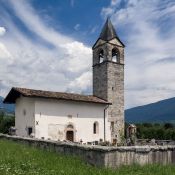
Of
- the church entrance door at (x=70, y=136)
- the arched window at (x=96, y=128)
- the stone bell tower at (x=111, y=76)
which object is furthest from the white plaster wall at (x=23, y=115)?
the stone bell tower at (x=111, y=76)

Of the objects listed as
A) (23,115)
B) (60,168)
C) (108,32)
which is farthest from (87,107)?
(60,168)

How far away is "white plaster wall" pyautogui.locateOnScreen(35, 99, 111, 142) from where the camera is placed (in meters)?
28.0

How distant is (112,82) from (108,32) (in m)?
5.77

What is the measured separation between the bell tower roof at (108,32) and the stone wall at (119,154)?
76.4 ft

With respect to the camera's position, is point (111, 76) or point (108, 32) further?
point (108, 32)

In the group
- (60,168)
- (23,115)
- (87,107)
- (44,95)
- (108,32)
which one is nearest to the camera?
(60,168)

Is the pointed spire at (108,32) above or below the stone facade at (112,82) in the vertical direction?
above

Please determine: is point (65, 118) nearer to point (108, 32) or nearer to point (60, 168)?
point (108, 32)

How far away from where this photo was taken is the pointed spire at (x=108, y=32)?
36625mm

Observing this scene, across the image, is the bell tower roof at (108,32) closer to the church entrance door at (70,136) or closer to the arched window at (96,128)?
the arched window at (96,128)

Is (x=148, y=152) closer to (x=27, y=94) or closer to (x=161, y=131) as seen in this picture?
(x=27, y=94)

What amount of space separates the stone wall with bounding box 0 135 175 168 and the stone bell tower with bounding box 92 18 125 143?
20081 mm

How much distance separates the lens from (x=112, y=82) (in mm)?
35156

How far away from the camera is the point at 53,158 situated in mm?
12617
